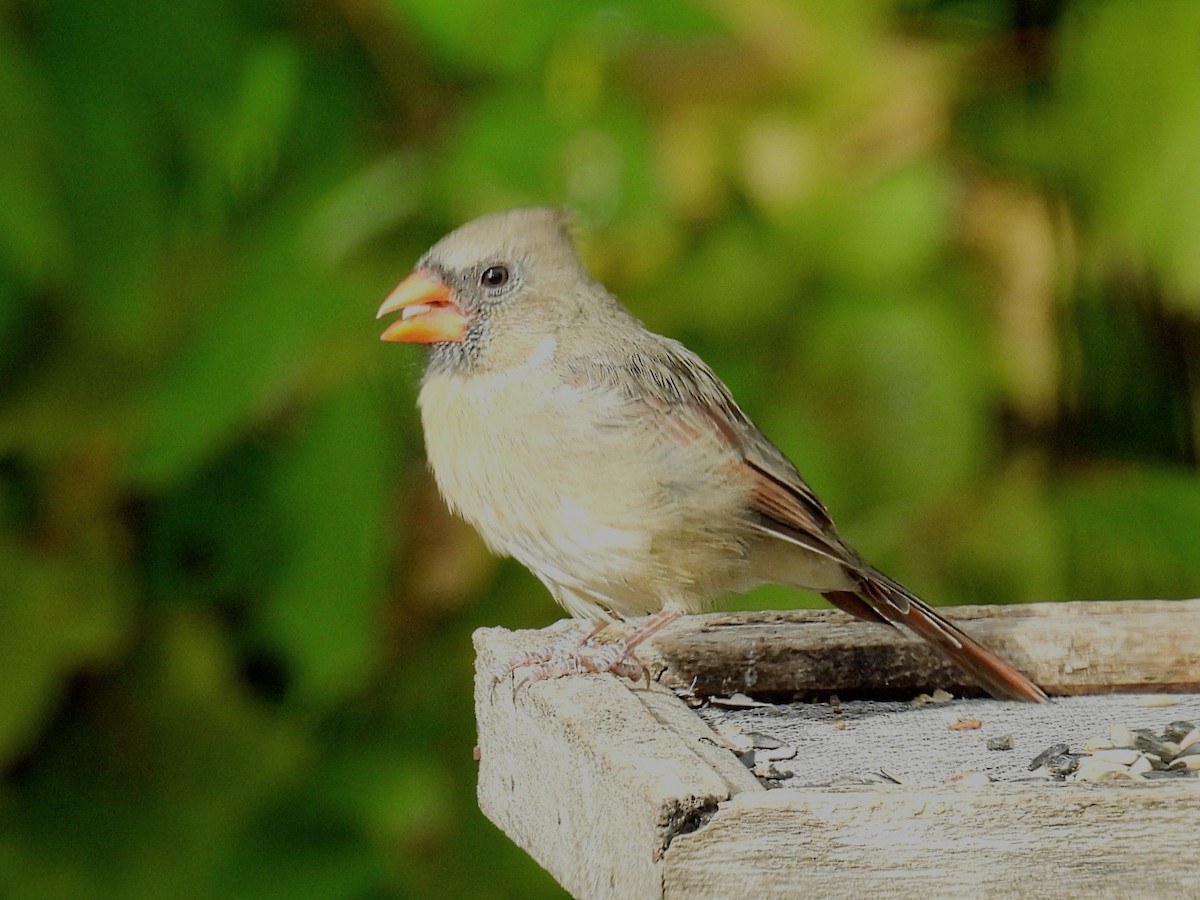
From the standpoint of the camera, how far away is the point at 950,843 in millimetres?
1783

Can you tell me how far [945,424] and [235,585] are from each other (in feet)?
4.72

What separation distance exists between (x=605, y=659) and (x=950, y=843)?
2.64 ft

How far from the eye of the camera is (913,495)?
12.1ft

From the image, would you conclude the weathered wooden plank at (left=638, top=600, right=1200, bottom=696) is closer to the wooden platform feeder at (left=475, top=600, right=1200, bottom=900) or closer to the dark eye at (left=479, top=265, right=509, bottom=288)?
the wooden platform feeder at (left=475, top=600, right=1200, bottom=900)

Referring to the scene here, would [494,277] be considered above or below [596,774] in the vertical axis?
above

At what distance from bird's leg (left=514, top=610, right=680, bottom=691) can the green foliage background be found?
25.3 inches

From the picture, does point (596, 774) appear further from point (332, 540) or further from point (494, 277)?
point (332, 540)

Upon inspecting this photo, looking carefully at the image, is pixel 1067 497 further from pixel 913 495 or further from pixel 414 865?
pixel 414 865

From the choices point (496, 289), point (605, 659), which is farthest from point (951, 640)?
point (496, 289)

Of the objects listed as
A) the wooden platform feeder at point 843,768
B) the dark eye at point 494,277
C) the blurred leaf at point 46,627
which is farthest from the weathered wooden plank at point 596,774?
the blurred leaf at point 46,627

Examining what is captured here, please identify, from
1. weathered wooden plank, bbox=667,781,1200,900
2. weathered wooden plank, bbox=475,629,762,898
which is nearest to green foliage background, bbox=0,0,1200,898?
weathered wooden plank, bbox=475,629,762,898

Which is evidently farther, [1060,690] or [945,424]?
[945,424]

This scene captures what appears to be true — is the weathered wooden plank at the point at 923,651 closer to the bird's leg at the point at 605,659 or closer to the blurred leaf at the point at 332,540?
the bird's leg at the point at 605,659

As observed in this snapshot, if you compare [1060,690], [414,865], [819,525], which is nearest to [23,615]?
[414,865]
